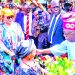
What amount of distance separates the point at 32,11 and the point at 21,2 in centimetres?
13

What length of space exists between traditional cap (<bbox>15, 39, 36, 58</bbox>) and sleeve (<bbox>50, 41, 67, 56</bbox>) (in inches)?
7.4

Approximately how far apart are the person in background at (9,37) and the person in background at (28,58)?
2.5 inches

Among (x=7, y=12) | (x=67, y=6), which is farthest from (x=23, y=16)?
(x=67, y=6)

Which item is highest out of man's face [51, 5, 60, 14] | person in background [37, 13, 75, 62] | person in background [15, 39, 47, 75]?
man's face [51, 5, 60, 14]

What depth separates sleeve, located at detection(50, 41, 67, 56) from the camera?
502 cm

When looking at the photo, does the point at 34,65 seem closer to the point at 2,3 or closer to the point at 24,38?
the point at 24,38

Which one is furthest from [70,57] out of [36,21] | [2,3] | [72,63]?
[2,3]

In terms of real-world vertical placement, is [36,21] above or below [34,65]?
above

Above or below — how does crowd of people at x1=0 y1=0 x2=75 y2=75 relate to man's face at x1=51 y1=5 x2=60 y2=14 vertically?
below

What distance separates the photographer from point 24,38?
Result: 17.0ft

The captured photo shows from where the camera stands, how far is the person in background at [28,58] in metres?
5.13

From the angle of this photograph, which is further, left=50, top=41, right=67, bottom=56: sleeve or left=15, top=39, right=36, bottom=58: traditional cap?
left=15, top=39, right=36, bottom=58: traditional cap

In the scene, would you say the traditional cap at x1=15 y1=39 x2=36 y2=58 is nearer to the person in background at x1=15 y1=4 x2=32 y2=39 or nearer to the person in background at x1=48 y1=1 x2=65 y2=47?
the person in background at x1=15 y1=4 x2=32 y2=39

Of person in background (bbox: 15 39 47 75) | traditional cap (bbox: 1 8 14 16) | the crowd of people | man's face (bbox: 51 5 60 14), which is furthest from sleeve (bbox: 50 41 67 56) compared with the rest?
traditional cap (bbox: 1 8 14 16)
